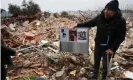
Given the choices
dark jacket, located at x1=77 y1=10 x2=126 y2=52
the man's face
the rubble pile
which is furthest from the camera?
the rubble pile

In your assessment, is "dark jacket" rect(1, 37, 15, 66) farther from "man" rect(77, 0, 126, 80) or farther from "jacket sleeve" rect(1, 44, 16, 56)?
"man" rect(77, 0, 126, 80)

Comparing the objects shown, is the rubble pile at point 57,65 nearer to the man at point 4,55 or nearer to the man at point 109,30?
the man at point 109,30

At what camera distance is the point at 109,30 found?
6.73 metres

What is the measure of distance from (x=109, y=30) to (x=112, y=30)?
0.07m

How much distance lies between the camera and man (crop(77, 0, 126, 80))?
6580 mm

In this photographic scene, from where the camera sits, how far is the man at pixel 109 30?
21.6 feet

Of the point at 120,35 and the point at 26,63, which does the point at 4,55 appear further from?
the point at 26,63

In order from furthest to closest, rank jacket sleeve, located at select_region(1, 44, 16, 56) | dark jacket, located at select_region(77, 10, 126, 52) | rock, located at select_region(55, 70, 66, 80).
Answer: rock, located at select_region(55, 70, 66, 80), dark jacket, located at select_region(77, 10, 126, 52), jacket sleeve, located at select_region(1, 44, 16, 56)

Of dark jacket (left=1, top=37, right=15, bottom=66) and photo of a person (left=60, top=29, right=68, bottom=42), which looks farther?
photo of a person (left=60, top=29, right=68, bottom=42)

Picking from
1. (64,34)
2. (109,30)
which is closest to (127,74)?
(64,34)

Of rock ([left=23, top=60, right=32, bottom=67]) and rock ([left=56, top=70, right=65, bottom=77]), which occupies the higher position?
rock ([left=23, top=60, right=32, bottom=67])

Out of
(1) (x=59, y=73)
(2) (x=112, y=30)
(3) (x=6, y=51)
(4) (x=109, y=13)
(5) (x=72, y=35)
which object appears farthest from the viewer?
(1) (x=59, y=73)

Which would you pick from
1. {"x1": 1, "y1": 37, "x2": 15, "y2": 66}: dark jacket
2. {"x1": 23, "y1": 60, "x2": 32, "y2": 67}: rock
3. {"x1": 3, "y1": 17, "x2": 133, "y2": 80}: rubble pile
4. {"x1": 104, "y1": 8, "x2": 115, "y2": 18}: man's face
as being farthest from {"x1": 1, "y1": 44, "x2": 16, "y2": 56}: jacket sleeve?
{"x1": 23, "y1": 60, "x2": 32, "y2": 67}: rock

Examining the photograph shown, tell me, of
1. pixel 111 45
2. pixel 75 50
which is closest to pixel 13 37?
pixel 75 50
